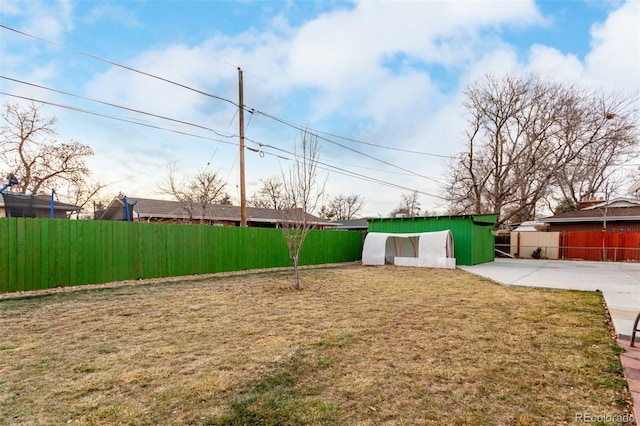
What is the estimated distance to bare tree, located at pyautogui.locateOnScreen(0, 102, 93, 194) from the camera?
16.7 m

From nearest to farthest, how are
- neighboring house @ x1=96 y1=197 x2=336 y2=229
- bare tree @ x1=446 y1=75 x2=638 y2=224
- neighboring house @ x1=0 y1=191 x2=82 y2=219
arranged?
neighboring house @ x1=0 y1=191 x2=82 y2=219 → bare tree @ x1=446 y1=75 x2=638 y2=224 → neighboring house @ x1=96 y1=197 x2=336 y2=229

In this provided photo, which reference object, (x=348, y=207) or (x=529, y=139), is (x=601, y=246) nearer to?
(x=529, y=139)

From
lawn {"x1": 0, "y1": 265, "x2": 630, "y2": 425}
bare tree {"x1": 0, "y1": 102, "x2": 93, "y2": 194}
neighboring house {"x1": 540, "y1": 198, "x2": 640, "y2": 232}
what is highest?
bare tree {"x1": 0, "y1": 102, "x2": 93, "y2": 194}

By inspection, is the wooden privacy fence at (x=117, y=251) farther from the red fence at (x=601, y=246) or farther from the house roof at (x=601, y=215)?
the house roof at (x=601, y=215)

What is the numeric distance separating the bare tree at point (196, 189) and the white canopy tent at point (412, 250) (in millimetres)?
Result: 12947

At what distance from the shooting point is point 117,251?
8055 millimetres

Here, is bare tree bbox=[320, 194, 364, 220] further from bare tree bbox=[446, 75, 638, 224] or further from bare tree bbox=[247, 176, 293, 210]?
bare tree bbox=[446, 75, 638, 224]

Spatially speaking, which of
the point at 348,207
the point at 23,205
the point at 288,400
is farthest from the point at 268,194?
the point at 288,400

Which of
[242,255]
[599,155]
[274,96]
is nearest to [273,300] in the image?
[242,255]

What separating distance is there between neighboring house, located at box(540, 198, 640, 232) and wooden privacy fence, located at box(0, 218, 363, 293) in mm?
17919

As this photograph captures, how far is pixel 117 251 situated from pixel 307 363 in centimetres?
702

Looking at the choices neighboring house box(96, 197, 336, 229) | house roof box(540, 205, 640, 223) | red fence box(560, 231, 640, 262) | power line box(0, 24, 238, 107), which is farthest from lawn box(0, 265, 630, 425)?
house roof box(540, 205, 640, 223)

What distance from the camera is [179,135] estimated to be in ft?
39.5

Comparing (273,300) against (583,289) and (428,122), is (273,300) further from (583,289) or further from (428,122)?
(428,122)
